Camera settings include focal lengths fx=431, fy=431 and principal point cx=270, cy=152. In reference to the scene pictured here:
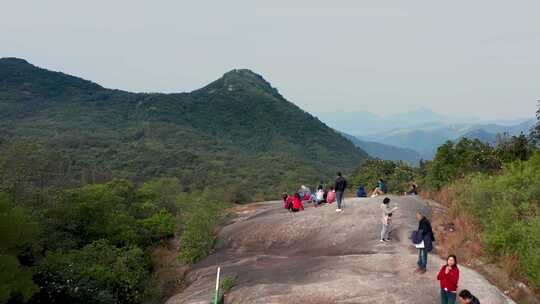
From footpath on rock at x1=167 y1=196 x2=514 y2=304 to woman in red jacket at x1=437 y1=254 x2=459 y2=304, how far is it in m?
0.81

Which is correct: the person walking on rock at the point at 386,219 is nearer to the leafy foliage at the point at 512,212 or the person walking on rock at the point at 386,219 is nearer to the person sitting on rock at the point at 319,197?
the leafy foliage at the point at 512,212

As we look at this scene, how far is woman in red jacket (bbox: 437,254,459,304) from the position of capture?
38.1ft

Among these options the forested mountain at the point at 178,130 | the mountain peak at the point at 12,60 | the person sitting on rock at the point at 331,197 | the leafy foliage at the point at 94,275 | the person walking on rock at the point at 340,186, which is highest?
the mountain peak at the point at 12,60

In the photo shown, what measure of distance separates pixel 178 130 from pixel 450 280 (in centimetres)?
13105

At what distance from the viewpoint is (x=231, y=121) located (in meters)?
164

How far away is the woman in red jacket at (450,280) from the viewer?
11.6m

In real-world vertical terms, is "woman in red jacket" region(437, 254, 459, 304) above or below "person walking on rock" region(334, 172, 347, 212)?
below

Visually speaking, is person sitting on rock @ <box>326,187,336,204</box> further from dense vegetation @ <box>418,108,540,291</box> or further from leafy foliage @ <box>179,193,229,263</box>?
leafy foliage @ <box>179,193,229,263</box>

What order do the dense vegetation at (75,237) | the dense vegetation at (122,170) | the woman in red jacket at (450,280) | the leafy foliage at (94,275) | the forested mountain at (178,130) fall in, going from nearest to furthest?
the woman in red jacket at (450,280)
the dense vegetation at (75,237)
the leafy foliage at (94,275)
the dense vegetation at (122,170)
the forested mountain at (178,130)

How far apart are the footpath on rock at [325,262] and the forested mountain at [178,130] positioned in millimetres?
45897

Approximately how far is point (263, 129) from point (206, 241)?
13698 centimetres

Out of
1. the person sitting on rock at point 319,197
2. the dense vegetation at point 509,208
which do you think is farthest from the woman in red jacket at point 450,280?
the person sitting on rock at point 319,197

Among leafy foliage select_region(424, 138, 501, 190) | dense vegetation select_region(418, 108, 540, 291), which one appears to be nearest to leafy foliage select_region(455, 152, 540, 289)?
dense vegetation select_region(418, 108, 540, 291)

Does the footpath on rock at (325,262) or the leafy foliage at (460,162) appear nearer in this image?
the footpath on rock at (325,262)
